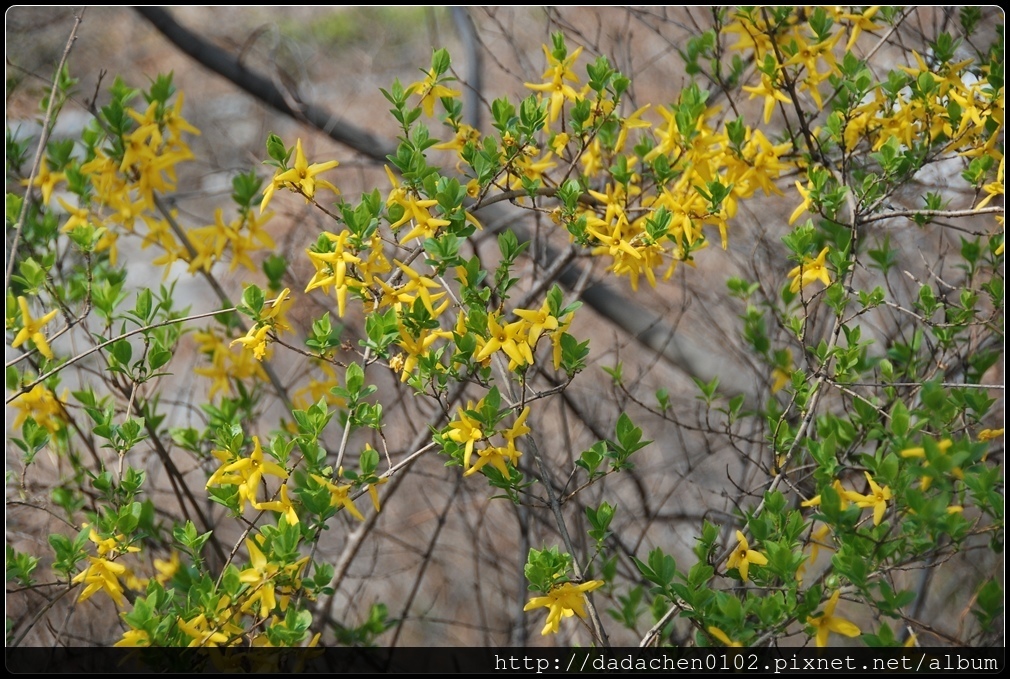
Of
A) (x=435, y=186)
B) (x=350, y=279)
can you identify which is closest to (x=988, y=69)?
(x=435, y=186)

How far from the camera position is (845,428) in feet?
6.68

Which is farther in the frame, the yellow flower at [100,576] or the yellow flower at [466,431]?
the yellow flower at [100,576]

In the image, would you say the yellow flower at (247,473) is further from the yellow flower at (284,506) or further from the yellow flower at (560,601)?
the yellow flower at (560,601)

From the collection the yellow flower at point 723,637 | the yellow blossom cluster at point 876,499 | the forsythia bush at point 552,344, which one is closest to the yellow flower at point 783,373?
the forsythia bush at point 552,344

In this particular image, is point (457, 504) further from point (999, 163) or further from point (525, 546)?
→ point (999, 163)

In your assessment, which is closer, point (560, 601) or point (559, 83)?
point (560, 601)

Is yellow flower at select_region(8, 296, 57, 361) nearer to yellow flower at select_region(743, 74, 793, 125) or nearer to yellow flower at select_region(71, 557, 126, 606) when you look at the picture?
yellow flower at select_region(71, 557, 126, 606)

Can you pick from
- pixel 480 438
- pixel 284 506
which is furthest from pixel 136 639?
pixel 480 438

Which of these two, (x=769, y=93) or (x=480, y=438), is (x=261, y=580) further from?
(x=769, y=93)

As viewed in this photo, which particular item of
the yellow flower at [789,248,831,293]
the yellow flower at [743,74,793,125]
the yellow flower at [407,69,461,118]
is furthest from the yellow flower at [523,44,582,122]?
the yellow flower at [789,248,831,293]

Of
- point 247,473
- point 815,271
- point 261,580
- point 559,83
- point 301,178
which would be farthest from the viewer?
point 559,83

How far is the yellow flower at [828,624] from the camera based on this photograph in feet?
5.38

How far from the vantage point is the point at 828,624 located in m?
1.68

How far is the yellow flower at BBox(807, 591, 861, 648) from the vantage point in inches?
64.6
